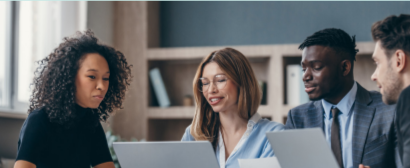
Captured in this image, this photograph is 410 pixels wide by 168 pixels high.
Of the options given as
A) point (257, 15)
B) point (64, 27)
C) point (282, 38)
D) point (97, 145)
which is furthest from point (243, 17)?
point (97, 145)

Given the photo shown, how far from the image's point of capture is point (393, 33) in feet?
4.23

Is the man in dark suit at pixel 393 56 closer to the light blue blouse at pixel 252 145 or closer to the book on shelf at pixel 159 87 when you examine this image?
the light blue blouse at pixel 252 145

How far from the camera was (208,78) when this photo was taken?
1.87 m

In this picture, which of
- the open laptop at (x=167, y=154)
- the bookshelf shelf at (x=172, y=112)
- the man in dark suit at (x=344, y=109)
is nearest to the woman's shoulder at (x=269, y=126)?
the man in dark suit at (x=344, y=109)

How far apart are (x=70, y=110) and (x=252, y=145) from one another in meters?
0.79

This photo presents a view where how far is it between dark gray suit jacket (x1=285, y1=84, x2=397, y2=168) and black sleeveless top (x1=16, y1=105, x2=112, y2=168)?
912mm

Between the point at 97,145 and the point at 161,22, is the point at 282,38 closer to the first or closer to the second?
the point at 161,22

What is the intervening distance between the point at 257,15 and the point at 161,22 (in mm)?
823

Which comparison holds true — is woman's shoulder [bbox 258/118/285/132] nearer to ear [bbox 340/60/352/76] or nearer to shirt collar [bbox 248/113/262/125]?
shirt collar [bbox 248/113/262/125]

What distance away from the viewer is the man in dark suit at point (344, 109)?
156 centimetres

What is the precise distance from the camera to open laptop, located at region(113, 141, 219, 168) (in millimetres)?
1372

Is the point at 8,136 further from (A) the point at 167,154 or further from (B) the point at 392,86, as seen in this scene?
(B) the point at 392,86

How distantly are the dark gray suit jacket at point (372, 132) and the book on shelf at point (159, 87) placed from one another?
1.67m

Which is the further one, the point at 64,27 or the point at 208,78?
the point at 64,27
